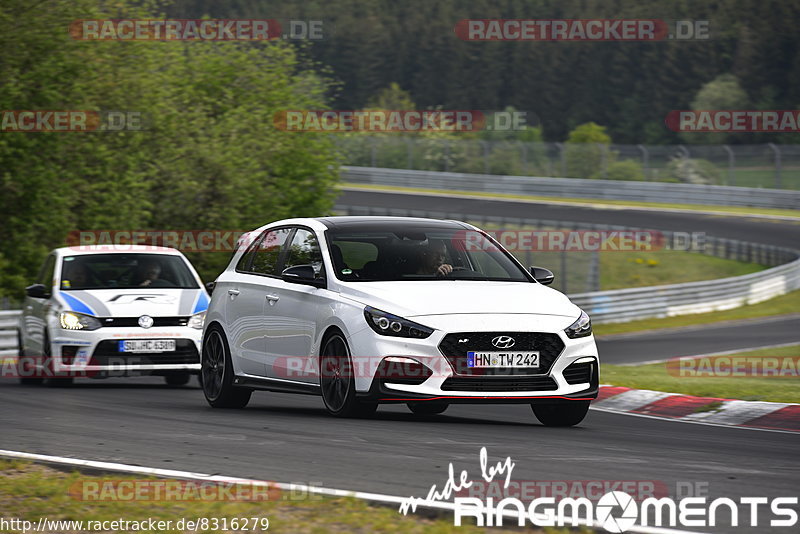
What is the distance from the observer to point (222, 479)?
288 inches

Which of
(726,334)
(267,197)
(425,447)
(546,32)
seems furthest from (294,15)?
(425,447)

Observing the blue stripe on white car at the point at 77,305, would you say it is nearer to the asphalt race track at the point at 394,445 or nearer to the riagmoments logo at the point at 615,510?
the asphalt race track at the point at 394,445

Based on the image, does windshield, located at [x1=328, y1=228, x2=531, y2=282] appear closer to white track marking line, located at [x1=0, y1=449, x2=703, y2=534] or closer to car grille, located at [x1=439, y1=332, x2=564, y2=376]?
car grille, located at [x1=439, y1=332, x2=564, y2=376]

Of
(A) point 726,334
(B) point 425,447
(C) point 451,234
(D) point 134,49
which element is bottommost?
(A) point 726,334

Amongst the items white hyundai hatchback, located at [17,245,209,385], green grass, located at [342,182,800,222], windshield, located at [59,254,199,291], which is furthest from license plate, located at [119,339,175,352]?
green grass, located at [342,182,800,222]

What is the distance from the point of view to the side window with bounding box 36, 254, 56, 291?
16.6 m

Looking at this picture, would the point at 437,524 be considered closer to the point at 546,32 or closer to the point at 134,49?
the point at 134,49

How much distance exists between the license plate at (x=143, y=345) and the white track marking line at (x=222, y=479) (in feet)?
20.7

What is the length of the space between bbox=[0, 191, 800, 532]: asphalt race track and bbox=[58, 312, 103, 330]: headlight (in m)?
1.14

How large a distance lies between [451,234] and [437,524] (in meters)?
5.47

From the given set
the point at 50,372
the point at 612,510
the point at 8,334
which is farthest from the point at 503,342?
the point at 8,334

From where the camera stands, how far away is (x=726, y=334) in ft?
93.4

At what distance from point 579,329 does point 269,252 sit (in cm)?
314
